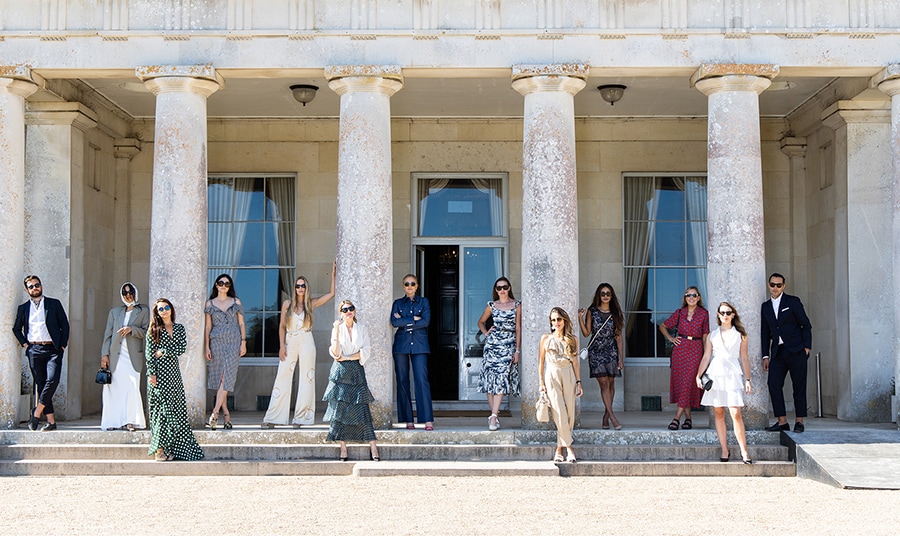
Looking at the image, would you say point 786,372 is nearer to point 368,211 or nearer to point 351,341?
point 351,341

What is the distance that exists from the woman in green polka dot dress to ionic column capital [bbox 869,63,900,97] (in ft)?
28.3

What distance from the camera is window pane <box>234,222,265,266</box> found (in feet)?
55.3

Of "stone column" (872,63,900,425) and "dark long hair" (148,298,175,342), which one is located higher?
"stone column" (872,63,900,425)

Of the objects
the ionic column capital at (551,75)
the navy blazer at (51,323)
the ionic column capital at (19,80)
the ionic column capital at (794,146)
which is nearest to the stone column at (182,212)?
the navy blazer at (51,323)

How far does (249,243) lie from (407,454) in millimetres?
6125

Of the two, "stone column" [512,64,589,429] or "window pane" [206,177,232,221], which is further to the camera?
"window pane" [206,177,232,221]

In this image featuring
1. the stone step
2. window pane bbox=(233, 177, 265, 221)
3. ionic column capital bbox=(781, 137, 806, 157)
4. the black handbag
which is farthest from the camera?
window pane bbox=(233, 177, 265, 221)

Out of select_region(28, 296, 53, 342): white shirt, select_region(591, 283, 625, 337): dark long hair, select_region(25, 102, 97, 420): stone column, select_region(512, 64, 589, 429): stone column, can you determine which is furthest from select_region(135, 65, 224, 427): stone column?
select_region(591, 283, 625, 337): dark long hair

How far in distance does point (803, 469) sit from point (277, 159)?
357 inches

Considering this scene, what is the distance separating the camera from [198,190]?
12883 mm

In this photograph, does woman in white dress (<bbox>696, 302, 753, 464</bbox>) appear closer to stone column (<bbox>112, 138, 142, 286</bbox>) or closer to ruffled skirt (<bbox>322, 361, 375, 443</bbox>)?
ruffled skirt (<bbox>322, 361, 375, 443</bbox>)

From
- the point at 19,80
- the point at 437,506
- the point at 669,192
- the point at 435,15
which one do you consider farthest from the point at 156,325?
the point at 669,192

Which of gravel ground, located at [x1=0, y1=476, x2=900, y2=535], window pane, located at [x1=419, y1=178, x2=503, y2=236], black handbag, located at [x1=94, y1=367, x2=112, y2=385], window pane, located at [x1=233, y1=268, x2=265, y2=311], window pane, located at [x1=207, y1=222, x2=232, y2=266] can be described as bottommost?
gravel ground, located at [x1=0, y1=476, x2=900, y2=535]

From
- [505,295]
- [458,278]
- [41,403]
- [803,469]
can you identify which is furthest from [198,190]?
[803,469]
